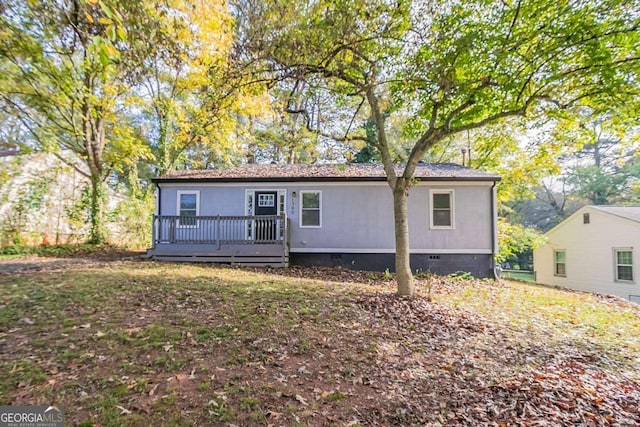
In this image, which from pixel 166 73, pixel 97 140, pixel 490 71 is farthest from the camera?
pixel 166 73

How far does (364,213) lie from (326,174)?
1.86m

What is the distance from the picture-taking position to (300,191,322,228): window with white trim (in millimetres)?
11094

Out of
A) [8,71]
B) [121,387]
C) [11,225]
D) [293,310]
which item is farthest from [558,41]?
[11,225]

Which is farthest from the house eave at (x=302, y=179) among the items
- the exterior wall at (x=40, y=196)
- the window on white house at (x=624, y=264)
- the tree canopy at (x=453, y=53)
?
the window on white house at (x=624, y=264)

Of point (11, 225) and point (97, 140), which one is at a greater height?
point (97, 140)

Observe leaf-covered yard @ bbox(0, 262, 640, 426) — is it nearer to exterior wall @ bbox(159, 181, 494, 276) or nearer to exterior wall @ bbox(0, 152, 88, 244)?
exterior wall @ bbox(159, 181, 494, 276)

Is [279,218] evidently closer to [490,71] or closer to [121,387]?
[490,71]

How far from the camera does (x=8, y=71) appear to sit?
18.0 feet

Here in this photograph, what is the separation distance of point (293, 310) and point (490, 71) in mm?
5420

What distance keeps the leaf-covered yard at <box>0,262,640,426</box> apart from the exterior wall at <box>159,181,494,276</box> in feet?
13.1

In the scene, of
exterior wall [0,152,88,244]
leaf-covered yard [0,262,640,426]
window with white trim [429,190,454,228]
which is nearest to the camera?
leaf-covered yard [0,262,640,426]

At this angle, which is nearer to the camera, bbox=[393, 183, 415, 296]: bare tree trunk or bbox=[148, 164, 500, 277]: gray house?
bbox=[393, 183, 415, 296]: bare tree trunk
